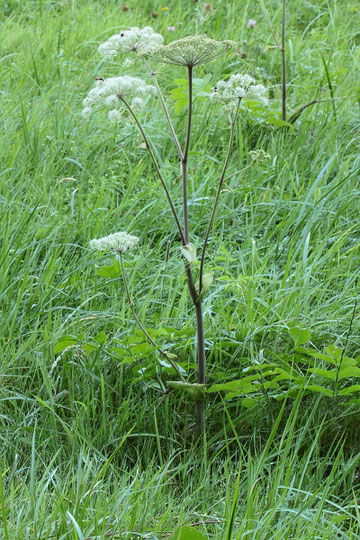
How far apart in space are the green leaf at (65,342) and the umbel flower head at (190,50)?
34.3 inches

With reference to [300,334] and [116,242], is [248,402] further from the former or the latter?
[116,242]

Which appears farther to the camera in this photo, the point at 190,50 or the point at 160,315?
the point at 160,315

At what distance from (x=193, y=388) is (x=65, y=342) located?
0.43m

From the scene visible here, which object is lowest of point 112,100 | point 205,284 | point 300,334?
point 300,334

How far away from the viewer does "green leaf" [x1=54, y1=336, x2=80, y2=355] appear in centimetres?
205

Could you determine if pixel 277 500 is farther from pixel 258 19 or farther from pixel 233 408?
pixel 258 19

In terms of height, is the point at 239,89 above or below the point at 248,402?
above

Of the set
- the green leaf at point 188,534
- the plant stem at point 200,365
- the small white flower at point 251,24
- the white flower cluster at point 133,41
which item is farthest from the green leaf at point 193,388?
the small white flower at point 251,24

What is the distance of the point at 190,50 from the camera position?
1.77 m

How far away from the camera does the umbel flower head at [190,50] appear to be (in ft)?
5.69

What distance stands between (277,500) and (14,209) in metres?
1.70

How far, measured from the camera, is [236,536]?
5.00 ft

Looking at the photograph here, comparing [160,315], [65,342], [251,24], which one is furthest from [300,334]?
[251,24]

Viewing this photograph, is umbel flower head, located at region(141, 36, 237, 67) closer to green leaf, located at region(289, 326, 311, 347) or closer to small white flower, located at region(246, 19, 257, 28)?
green leaf, located at region(289, 326, 311, 347)
